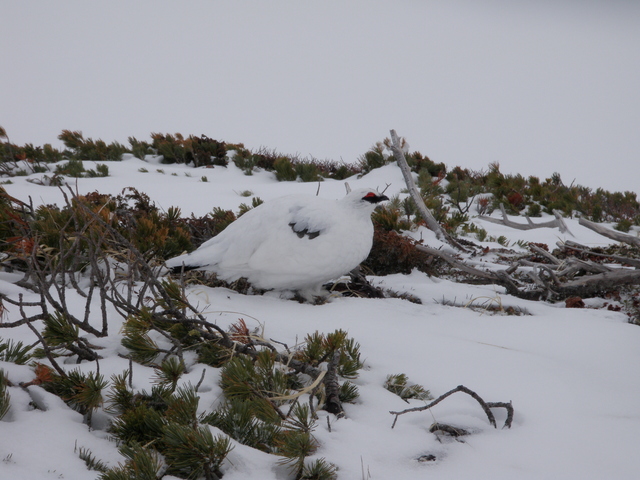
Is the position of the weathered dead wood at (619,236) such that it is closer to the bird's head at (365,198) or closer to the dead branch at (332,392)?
the bird's head at (365,198)

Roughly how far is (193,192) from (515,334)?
5087 millimetres

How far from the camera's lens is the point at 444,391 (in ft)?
5.61

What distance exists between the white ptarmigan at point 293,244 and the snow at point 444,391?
181 millimetres

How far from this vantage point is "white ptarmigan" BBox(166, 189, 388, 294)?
2.57 m

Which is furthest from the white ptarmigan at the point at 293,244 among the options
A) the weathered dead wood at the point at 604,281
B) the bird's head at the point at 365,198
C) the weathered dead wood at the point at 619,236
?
the weathered dead wood at the point at 619,236

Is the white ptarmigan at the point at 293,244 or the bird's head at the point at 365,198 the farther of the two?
the bird's head at the point at 365,198

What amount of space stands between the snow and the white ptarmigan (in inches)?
7.1

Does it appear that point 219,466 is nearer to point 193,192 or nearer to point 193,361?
point 193,361

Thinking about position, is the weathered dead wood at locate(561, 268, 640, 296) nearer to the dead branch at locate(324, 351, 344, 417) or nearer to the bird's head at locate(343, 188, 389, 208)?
the bird's head at locate(343, 188, 389, 208)

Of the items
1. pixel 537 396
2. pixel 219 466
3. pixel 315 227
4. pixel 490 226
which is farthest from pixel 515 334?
pixel 490 226

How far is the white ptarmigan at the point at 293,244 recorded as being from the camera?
8.43 feet

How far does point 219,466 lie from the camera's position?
1213 mm

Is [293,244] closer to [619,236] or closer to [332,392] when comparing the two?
[332,392]

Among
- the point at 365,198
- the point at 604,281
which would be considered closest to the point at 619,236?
the point at 604,281
